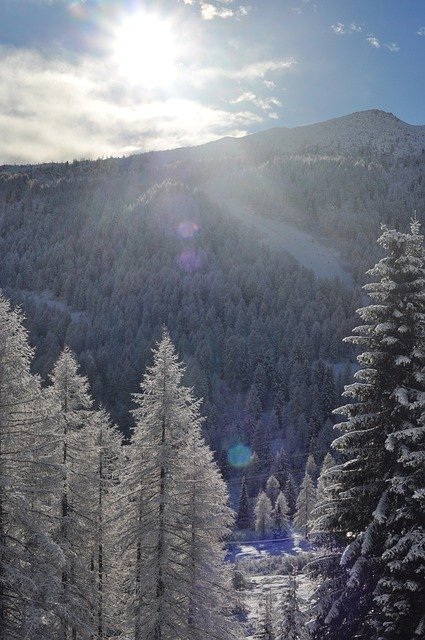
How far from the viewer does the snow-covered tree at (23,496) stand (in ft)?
35.0

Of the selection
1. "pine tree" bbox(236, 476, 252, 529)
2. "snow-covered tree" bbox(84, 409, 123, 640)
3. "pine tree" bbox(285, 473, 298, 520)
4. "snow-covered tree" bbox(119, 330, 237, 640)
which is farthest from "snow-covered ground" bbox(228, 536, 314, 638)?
"snow-covered tree" bbox(119, 330, 237, 640)

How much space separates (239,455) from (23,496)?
108418mm

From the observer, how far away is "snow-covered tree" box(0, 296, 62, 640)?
420 inches

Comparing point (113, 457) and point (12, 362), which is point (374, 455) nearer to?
point (12, 362)

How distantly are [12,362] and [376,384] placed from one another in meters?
8.81

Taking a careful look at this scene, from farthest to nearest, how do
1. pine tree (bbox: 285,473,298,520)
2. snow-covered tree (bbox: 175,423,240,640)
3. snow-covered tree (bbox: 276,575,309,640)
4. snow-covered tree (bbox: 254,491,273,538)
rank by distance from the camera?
pine tree (bbox: 285,473,298,520) → snow-covered tree (bbox: 254,491,273,538) → snow-covered tree (bbox: 276,575,309,640) → snow-covered tree (bbox: 175,423,240,640)

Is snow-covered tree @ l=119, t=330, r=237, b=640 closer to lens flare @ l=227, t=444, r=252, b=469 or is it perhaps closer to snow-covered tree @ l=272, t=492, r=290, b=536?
snow-covered tree @ l=272, t=492, r=290, b=536

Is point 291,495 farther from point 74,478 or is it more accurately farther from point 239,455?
point 74,478

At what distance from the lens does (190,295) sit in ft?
618

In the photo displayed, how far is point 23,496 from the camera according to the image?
11.0m

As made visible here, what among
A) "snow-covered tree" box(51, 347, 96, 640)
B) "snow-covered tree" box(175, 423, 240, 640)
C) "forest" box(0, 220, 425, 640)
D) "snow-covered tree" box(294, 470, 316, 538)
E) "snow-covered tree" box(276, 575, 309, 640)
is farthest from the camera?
"snow-covered tree" box(294, 470, 316, 538)

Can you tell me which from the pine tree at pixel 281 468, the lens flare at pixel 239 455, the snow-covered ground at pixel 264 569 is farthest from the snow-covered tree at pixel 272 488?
the lens flare at pixel 239 455

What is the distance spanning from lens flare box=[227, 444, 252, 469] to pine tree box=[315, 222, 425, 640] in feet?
332

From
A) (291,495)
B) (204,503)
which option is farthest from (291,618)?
(291,495)
